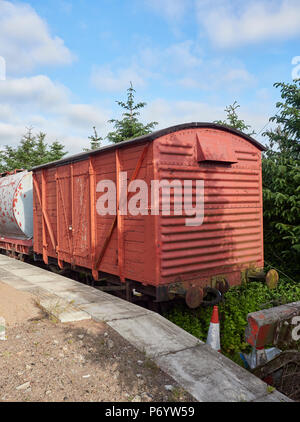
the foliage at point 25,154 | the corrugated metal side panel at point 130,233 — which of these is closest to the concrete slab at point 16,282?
the corrugated metal side panel at point 130,233

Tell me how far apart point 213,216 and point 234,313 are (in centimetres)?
192

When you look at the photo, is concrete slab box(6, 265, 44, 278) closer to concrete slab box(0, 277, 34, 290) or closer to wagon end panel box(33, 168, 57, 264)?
concrete slab box(0, 277, 34, 290)

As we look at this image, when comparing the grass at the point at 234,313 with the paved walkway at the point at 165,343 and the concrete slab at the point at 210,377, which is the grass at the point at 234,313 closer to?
the paved walkway at the point at 165,343

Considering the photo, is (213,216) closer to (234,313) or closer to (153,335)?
(234,313)

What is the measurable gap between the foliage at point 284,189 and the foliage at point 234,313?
60.9 inches

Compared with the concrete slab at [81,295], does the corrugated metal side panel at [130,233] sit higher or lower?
higher

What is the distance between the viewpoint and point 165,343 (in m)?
4.19

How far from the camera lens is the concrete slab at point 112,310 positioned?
4984 millimetres

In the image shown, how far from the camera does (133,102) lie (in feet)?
59.5

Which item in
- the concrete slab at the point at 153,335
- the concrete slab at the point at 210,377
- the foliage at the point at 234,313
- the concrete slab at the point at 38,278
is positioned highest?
the concrete slab at the point at 38,278

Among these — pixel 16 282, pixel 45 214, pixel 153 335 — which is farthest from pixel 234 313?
pixel 45 214

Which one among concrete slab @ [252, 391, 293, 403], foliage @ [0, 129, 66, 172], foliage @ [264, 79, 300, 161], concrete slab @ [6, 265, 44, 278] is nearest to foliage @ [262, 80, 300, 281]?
foliage @ [264, 79, 300, 161]
